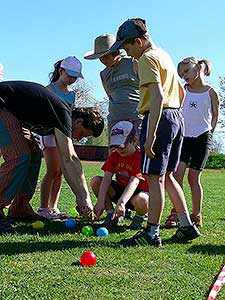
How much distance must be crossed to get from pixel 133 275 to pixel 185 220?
1338mm

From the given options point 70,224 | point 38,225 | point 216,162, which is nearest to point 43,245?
point 38,225

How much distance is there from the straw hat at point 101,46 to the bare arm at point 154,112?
68.5 inches

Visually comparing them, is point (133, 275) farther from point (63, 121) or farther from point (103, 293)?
point (63, 121)

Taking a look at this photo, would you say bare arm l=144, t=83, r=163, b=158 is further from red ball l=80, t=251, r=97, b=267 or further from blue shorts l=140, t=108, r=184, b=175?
red ball l=80, t=251, r=97, b=267

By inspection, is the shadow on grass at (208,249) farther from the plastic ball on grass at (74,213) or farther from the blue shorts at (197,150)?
the plastic ball on grass at (74,213)

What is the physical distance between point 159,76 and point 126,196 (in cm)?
127

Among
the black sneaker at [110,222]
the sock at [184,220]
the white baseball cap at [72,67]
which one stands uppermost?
the white baseball cap at [72,67]

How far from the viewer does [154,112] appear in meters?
4.44

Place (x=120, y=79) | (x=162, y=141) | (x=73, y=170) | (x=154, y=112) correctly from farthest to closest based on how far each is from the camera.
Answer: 1. (x=120, y=79)
2. (x=73, y=170)
3. (x=162, y=141)
4. (x=154, y=112)

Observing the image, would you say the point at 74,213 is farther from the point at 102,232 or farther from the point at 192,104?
the point at 192,104

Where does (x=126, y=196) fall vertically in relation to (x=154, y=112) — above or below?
below

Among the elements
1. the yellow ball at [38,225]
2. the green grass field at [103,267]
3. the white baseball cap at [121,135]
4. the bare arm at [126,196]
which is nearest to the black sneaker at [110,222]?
the green grass field at [103,267]

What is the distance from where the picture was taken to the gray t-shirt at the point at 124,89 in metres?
6.17

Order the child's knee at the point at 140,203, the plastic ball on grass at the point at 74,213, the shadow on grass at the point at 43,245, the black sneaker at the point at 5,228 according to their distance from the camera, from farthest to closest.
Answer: the plastic ball on grass at the point at 74,213 < the child's knee at the point at 140,203 < the black sneaker at the point at 5,228 < the shadow on grass at the point at 43,245
